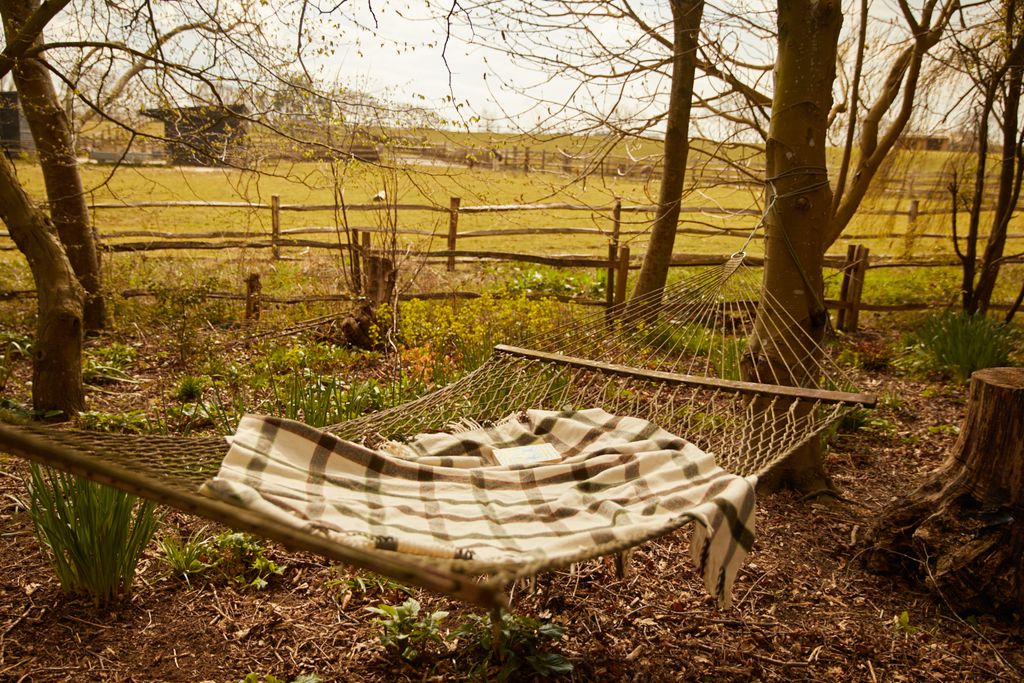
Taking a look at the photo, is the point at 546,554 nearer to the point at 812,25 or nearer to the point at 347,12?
the point at 812,25

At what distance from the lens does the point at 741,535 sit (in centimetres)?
131

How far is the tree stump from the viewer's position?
5.97 feet

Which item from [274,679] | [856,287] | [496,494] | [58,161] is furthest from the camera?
[856,287]

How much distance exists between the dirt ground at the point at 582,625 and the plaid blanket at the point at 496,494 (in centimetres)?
42

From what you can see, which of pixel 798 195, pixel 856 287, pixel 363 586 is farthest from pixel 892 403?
pixel 363 586

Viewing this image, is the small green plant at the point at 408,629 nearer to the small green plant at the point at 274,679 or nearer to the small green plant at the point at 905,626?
the small green plant at the point at 274,679

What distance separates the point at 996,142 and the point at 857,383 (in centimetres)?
217

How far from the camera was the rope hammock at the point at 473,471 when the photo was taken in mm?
950

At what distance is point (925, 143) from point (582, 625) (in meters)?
4.24

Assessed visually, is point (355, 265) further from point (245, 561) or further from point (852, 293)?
point (852, 293)

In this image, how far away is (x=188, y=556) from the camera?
6.26ft

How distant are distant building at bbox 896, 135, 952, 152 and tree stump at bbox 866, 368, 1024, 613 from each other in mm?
2932

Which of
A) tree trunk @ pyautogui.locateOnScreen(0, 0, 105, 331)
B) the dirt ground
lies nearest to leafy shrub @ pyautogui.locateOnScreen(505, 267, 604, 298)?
tree trunk @ pyautogui.locateOnScreen(0, 0, 105, 331)

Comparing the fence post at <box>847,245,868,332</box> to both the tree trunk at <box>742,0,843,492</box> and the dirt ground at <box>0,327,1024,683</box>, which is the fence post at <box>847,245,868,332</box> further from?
the dirt ground at <box>0,327,1024,683</box>
